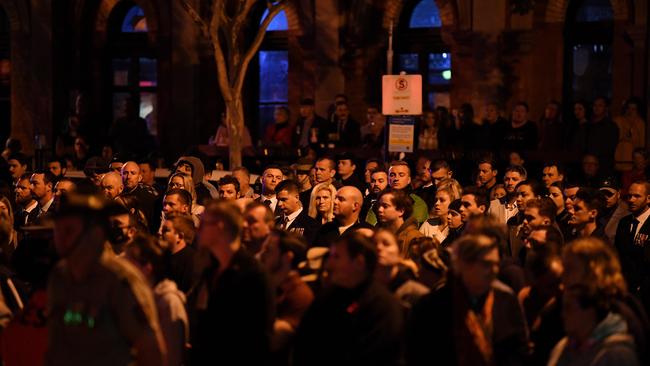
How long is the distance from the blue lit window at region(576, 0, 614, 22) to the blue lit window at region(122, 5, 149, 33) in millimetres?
9663

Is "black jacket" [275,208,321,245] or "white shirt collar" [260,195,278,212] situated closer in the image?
"black jacket" [275,208,321,245]

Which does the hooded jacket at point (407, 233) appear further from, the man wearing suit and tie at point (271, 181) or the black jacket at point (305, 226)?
the man wearing suit and tie at point (271, 181)

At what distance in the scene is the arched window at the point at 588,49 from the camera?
21.4 meters

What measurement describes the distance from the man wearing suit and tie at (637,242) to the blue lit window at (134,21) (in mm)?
16218

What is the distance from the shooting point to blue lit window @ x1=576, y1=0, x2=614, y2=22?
70.2 feet

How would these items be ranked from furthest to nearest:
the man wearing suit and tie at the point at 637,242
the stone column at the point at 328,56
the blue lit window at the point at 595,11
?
the stone column at the point at 328,56, the blue lit window at the point at 595,11, the man wearing suit and tie at the point at 637,242

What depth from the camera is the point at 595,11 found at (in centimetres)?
2153

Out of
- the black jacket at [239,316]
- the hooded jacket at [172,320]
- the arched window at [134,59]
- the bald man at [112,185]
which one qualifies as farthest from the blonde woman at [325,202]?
the arched window at [134,59]

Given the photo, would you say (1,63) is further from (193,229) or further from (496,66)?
(193,229)

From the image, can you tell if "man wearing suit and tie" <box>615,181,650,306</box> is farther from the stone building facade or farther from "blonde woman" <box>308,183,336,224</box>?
the stone building facade

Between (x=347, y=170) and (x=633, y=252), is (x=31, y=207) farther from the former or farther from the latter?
(x=633, y=252)

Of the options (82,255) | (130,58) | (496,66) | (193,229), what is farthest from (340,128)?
(82,255)

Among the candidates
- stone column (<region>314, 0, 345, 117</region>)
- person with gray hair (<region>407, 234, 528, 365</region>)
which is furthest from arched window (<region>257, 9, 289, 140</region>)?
person with gray hair (<region>407, 234, 528, 365</region>)

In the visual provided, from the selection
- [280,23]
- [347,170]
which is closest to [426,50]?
[280,23]
